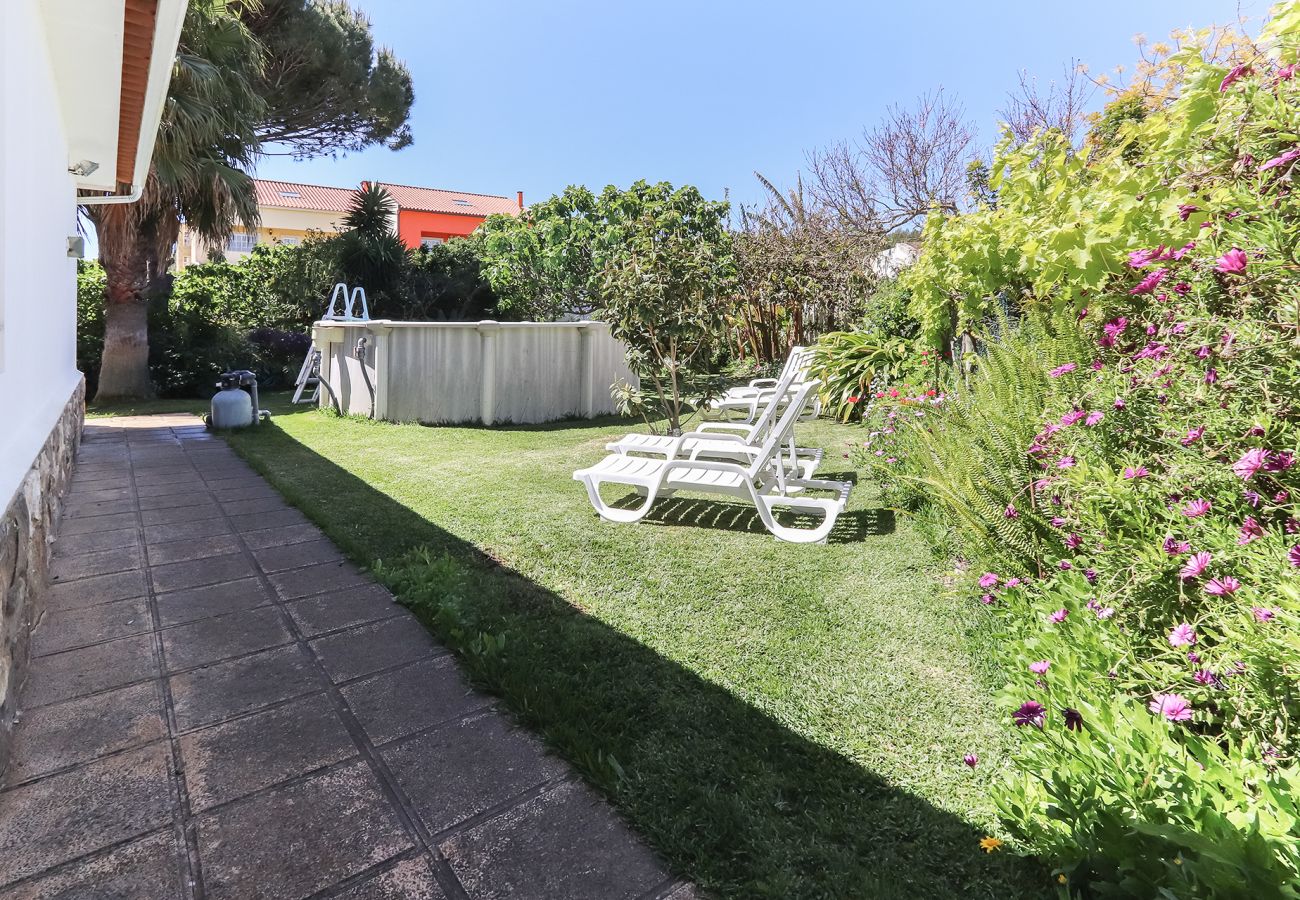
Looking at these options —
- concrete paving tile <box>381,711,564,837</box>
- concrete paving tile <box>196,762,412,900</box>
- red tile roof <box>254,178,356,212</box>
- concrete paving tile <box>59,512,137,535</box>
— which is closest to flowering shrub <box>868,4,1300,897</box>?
concrete paving tile <box>381,711,564,837</box>

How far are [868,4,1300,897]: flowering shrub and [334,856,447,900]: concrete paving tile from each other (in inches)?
57.7

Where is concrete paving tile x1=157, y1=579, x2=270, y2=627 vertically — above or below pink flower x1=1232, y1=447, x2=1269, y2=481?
below

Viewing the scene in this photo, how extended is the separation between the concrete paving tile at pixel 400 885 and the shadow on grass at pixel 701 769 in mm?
524

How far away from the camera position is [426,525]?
455cm

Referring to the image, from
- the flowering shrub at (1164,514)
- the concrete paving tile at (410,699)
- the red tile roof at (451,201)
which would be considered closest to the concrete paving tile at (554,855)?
the concrete paving tile at (410,699)

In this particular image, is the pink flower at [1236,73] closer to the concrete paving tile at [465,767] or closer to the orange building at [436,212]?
the concrete paving tile at [465,767]

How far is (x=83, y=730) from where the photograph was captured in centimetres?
224

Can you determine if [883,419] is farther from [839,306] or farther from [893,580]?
[839,306]

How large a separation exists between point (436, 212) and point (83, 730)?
121 feet

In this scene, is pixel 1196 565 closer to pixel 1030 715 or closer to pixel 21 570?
pixel 1030 715

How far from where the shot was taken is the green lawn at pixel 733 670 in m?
1.77

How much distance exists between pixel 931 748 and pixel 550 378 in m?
8.50

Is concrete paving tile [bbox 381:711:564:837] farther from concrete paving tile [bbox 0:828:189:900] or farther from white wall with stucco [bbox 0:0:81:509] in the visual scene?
white wall with stucco [bbox 0:0:81:509]

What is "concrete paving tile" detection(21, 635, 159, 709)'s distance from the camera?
244 centimetres
